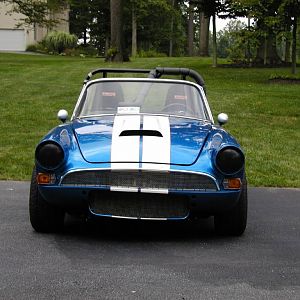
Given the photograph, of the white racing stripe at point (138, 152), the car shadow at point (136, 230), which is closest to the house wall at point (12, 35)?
the car shadow at point (136, 230)

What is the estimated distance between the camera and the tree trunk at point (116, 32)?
93.1ft

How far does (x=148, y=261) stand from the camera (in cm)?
423

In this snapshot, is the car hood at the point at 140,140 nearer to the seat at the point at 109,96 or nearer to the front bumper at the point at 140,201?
the front bumper at the point at 140,201

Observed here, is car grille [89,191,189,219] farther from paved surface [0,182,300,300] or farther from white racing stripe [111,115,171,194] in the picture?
paved surface [0,182,300,300]

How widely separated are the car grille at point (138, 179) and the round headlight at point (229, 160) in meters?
0.21

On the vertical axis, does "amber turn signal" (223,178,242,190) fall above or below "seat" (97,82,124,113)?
below

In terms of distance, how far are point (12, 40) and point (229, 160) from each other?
47.6m

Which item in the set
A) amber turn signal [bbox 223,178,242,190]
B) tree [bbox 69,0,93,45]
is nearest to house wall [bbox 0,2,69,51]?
tree [bbox 69,0,93,45]

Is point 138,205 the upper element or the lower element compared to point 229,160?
lower

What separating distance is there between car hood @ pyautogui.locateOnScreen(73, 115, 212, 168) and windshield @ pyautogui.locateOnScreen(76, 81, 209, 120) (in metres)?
0.43

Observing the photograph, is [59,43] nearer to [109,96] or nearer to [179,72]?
[179,72]

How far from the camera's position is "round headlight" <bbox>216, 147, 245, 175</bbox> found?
463 centimetres

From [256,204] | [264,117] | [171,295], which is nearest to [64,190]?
[171,295]

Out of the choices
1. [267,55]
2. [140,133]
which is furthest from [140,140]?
[267,55]
